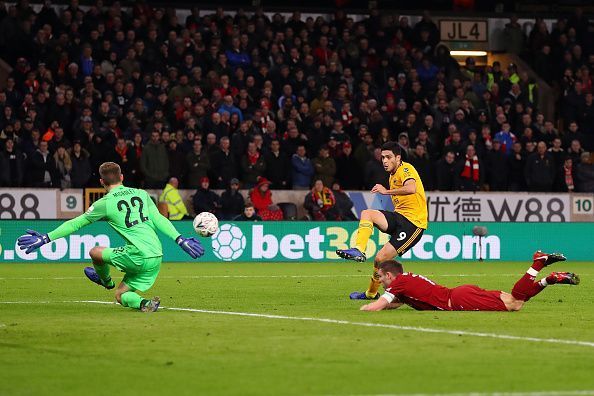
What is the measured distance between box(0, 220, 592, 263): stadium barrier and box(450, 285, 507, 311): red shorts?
13829mm

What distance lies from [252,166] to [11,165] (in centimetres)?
→ 551

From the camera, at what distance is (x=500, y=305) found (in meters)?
14.1

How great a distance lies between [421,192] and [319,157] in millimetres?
13574

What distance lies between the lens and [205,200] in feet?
94.1

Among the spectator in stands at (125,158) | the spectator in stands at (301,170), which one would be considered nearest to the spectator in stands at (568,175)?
the spectator in stands at (301,170)

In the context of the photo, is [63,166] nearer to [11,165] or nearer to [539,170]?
[11,165]

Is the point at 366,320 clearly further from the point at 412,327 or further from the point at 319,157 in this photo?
the point at 319,157

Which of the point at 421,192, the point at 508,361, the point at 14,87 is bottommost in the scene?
the point at 508,361

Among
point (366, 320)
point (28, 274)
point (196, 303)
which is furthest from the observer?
point (28, 274)

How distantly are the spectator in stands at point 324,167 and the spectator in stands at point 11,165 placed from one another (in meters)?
6.91

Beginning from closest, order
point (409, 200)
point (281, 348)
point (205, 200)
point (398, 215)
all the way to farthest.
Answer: point (281, 348), point (398, 215), point (409, 200), point (205, 200)

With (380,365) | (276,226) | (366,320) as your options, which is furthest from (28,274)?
(380,365)

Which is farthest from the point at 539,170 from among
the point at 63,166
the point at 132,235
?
the point at 132,235

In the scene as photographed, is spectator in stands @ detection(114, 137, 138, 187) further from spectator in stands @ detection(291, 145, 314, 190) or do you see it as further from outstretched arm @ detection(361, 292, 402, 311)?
outstretched arm @ detection(361, 292, 402, 311)
